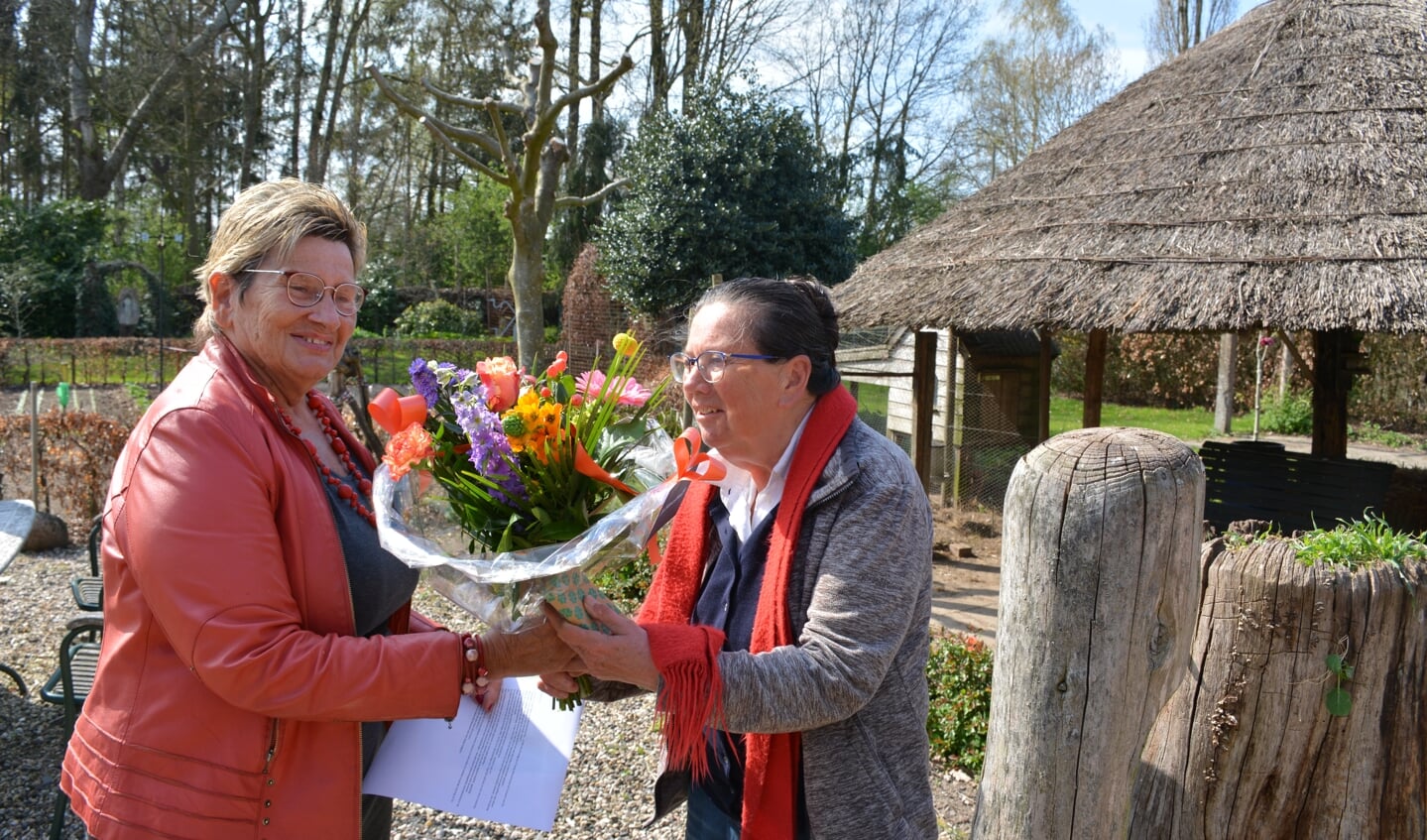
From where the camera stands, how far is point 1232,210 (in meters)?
6.61

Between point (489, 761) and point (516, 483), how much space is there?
58 centimetres

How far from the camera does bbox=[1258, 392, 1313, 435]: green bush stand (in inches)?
664

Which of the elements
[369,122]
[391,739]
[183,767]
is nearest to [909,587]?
[391,739]

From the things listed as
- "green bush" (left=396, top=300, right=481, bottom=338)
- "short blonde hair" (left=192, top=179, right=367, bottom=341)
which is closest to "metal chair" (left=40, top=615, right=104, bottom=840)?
"short blonde hair" (left=192, top=179, right=367, bottom=341)

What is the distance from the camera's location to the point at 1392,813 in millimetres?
2123

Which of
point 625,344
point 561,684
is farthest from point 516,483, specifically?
point 561,684

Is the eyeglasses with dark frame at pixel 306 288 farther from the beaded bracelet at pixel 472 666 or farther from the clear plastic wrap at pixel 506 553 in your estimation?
the beaded bracelet at pixel 472 666

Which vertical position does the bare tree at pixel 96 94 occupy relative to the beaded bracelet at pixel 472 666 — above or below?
above

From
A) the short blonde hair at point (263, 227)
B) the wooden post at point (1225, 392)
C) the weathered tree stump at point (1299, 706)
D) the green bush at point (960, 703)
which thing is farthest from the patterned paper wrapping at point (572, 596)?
the wooden post at point (1225, 392)

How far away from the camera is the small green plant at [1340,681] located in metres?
2.04

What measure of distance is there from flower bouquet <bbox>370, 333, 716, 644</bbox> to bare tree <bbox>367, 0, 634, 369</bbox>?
6890 mm

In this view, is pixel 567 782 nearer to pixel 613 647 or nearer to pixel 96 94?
pixel 613 647

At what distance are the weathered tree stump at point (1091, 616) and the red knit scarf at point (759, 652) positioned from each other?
0.40 metres

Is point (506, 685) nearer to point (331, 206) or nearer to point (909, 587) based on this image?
point (909, 587)
